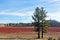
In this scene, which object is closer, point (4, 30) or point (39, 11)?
point (39, 11)

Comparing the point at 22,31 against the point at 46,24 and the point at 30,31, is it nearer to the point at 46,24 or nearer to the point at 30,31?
the point at 30,31

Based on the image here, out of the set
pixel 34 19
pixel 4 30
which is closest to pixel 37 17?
pixel 34 19

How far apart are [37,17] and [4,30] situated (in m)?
19.6

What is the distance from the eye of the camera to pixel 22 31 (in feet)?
216

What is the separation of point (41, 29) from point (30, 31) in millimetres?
21022

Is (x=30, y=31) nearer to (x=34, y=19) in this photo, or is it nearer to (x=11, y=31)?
(x=11, y=31)

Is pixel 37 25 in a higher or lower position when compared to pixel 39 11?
lower

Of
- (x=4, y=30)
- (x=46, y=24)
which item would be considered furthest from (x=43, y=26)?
(x=4, y=30)

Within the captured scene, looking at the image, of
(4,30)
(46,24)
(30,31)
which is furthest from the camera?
(30,31)

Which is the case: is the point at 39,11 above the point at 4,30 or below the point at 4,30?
above

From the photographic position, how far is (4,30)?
61.8 meters

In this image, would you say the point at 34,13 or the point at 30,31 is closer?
→ the point at 34,13

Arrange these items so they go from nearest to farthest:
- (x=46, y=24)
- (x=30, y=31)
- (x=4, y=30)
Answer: (x=46, y=24) < (x=4, y=30) < (x=30, y=31)

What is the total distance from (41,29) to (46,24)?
Answer: 1.91 metres
